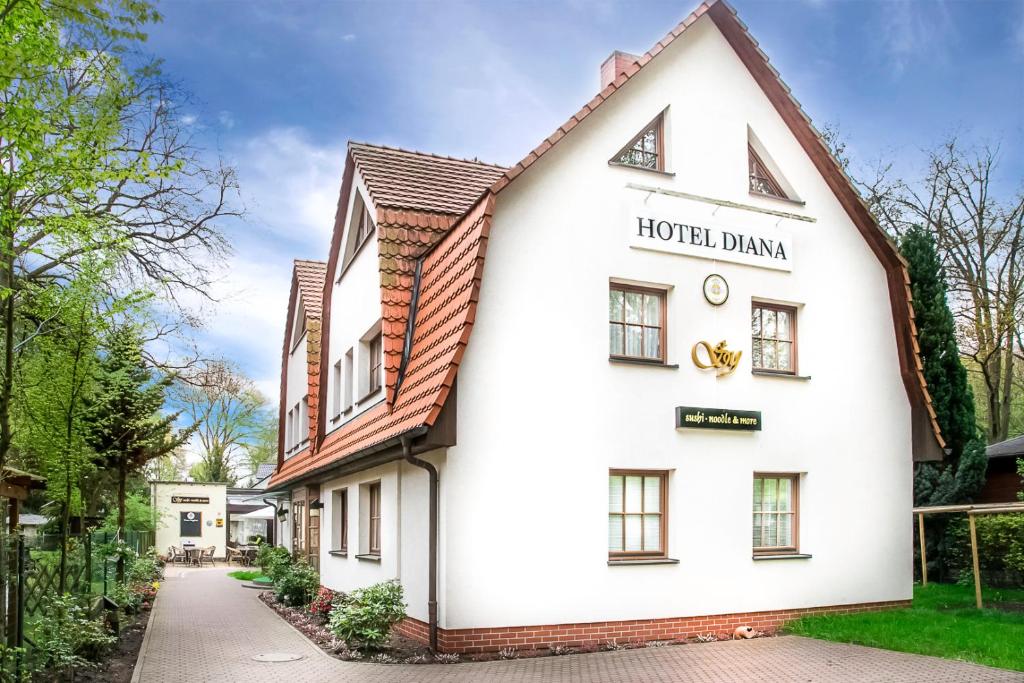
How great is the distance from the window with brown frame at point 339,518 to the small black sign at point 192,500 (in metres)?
28.7

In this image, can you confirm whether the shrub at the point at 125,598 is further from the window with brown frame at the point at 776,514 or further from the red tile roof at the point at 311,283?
the window with brown frame at the point at 776,514

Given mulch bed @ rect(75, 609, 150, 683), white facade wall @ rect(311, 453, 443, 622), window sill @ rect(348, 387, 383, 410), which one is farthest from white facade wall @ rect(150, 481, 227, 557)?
window sill @ rect(348, 387, 383, 410)

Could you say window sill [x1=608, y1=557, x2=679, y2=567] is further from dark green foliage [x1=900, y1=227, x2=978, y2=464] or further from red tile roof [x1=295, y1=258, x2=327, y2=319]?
red tile roof [x1=295, y1=258, x2=327, y2=319]

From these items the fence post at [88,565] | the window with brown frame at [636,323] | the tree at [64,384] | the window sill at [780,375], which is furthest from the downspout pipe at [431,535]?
the window sill at [780,375]

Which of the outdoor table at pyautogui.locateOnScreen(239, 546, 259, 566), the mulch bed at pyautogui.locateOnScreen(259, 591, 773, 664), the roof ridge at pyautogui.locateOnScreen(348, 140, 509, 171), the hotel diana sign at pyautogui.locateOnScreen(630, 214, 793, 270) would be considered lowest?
the outdoor table at pyautogui.locateOnScreen(239, 546, 259, 566)

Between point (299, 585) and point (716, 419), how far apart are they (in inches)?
407

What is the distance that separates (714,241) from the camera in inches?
579

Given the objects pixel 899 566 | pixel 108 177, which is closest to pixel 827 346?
pixel 899 566

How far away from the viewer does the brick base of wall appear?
1220 centimetres

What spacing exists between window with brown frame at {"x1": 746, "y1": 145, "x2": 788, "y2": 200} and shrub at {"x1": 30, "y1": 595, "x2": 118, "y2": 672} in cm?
1140

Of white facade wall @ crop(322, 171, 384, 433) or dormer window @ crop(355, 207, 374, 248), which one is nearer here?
white facade wall @ crop(322, 171, 384, 433)

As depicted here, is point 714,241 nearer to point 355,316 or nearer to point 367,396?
point 367,396

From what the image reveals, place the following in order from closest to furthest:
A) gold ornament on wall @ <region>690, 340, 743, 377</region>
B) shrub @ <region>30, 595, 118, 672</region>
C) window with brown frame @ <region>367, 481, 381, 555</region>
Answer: shrub @ <region>30, 595, 118, 672</region>, gold ornament on wall @ <region>690, 340, 743, 377</region>, window with brown frame @ <region>367, 481, 381, 555</region>

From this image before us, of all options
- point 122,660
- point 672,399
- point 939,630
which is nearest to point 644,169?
point 672,399
